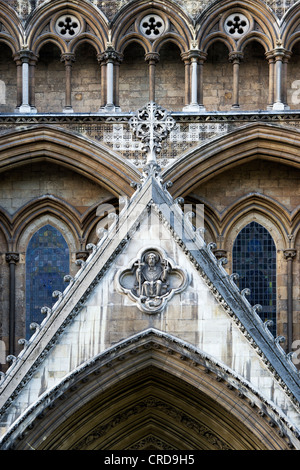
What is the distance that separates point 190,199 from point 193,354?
14.7 feet

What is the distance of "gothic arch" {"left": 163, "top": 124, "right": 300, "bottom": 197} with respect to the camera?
104 feet

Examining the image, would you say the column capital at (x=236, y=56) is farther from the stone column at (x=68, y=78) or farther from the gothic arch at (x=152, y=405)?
the gothic arch at (x=152, y=405)

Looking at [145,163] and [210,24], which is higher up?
[210,24]

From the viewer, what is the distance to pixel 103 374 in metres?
28.8

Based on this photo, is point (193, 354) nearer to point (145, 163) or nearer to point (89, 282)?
point (89, 282)

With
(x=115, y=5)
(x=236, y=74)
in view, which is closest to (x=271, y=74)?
(x=236, y=74)

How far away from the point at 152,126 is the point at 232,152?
231 cm

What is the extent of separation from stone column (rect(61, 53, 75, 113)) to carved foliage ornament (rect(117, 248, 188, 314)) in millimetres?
4120

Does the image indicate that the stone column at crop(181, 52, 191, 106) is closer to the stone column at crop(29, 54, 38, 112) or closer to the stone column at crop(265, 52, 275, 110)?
the stone column at crop(265, 52, 275, 110)

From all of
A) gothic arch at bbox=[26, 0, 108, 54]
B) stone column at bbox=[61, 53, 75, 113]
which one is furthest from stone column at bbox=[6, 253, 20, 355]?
gothic arch at bbox=[26, 0, 108, 54]

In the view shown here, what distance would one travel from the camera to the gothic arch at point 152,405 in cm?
2839

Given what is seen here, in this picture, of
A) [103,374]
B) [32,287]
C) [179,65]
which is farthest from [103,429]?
[179,65]
